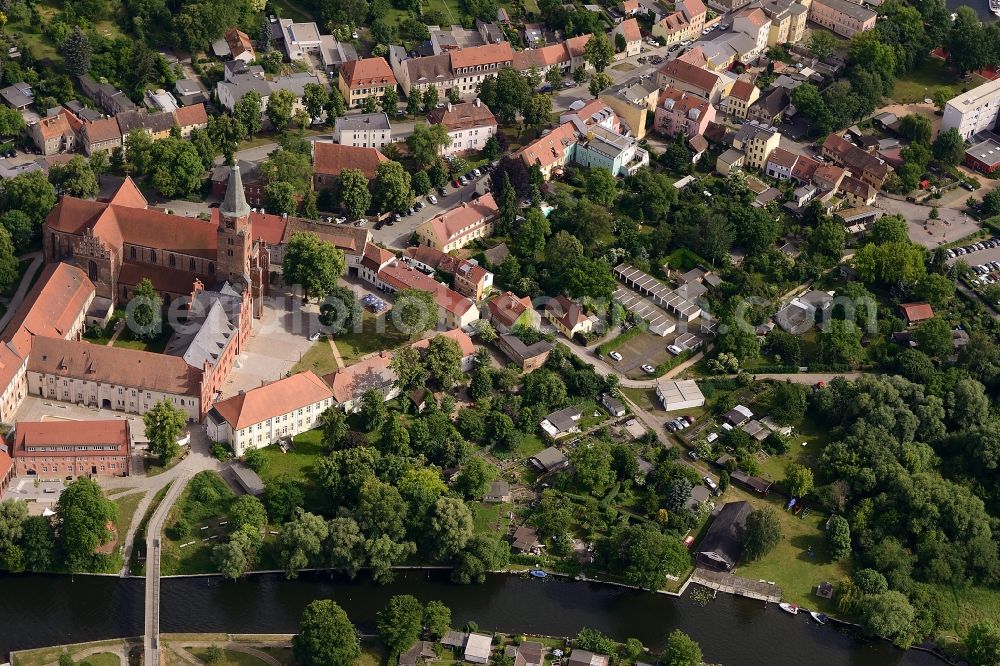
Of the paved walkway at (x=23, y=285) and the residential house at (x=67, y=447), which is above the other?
the residential house at (x=67, y=447)

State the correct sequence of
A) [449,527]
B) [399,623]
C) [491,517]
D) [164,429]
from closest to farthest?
[399,623] < [449,527] < [164,429] < [491,517]

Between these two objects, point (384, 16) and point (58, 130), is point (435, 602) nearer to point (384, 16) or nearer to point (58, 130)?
point (58, 130)

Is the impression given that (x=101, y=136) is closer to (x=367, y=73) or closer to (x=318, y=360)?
(x=367, y=73)

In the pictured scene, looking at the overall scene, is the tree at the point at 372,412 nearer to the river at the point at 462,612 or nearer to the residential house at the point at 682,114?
the river at the point at 462,612

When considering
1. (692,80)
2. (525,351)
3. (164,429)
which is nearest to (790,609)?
(525,351)

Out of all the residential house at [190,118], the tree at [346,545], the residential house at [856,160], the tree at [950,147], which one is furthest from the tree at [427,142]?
the tree at [950,147]

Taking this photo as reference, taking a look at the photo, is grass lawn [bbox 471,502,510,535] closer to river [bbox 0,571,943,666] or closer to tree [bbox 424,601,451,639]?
river [bbox 0,571,943,666]

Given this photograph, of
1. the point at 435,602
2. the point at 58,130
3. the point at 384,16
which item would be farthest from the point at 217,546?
the point at 384,16
